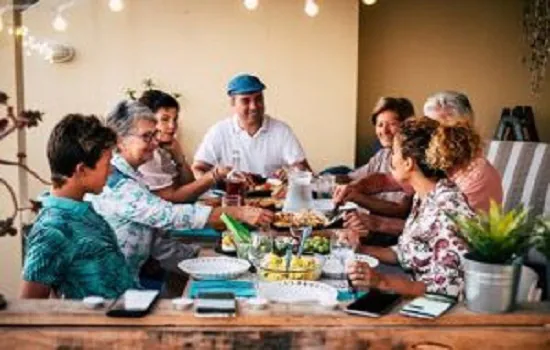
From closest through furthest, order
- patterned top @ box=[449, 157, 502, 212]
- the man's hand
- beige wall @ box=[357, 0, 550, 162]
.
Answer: patterned top @ box=[449, 157, 502, 212]
the man's hand
beige wall @ box=[357, 0, 550, 162]

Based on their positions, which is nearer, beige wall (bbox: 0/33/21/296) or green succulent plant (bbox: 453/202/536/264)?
green succulent plant (bbox: 453/202/536/264)

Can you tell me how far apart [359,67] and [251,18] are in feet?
3.56

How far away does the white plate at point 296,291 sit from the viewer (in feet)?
5.66

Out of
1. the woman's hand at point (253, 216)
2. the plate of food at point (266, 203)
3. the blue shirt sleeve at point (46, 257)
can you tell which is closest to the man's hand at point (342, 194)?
the plate of food at point (266, 203)

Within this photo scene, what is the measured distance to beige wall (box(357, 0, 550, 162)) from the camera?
6.16 m

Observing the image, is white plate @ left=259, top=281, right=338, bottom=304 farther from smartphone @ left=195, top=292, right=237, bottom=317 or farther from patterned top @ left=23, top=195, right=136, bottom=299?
patterned top @ left=23, top=195, right=136, bottom=299

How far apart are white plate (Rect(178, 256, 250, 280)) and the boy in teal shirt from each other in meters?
0.20

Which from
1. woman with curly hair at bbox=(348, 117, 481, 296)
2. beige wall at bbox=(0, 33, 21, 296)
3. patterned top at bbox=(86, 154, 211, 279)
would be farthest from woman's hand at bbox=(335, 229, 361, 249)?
beige wall at bbox=(0, 33, 21, 296)

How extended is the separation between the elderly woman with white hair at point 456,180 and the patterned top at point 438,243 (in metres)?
0.14

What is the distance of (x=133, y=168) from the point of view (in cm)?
260

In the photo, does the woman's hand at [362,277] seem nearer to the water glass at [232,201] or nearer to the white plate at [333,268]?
the white plate at [333,268]

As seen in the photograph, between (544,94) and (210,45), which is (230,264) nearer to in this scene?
(210,45)

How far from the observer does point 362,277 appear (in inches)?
→ 72.1

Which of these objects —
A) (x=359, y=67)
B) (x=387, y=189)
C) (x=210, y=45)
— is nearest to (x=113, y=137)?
(x=387, y=189)
